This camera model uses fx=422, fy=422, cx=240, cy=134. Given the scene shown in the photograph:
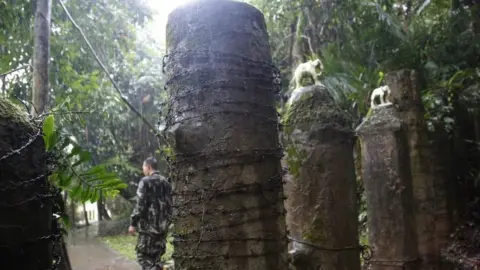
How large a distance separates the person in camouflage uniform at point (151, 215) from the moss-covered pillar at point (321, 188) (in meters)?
3.08

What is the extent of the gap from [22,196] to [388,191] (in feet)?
12.3

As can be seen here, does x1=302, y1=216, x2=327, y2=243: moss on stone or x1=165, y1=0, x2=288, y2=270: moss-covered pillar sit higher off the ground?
x1=165, y1=0, x2=288, y2=270: moss-covered pillar

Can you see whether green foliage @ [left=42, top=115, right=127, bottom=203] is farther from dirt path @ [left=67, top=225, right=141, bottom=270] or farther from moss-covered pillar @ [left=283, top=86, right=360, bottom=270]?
dirt path @ [left=67, top=225, right=141, bottom=270]

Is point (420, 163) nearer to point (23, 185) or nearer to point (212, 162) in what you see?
point (212, 162)

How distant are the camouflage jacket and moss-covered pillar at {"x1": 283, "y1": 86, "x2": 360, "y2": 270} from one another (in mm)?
3082

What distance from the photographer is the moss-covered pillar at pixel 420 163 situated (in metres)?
4.46

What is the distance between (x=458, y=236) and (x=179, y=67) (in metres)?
4.75

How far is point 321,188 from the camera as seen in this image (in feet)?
8.68

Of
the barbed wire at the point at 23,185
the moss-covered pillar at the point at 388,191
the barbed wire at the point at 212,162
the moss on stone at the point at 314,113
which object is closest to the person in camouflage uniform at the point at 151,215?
the moss-covered pillar at the point at 388,191

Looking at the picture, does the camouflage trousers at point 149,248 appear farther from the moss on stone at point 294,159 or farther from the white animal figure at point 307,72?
the white animal figure at point 307,72

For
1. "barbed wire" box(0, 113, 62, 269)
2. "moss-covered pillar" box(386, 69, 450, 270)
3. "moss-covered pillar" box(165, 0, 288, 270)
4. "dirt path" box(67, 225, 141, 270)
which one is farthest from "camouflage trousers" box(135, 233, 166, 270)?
→ "barbed wire" box(0, 113, 62, 269)

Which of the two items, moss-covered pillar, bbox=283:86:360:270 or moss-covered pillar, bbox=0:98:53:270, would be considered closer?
moss-covered pillar, bbox=0:98:53:270

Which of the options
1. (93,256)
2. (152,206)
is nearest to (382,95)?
(152,206)

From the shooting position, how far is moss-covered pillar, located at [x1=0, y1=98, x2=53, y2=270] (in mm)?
1056
